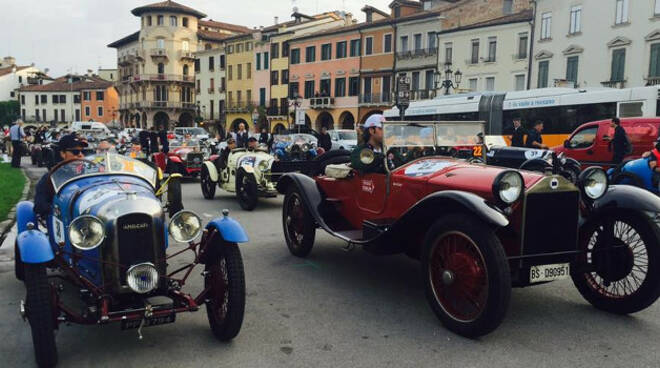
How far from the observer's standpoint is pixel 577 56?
102 feet

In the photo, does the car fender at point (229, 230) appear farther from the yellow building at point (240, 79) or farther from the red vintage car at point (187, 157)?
the yellow building at point (240, 79)

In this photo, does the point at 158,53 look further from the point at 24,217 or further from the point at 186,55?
the point at 24,217

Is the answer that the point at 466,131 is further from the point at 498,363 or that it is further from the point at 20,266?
the point at 20,266

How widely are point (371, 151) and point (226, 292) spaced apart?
2207mm

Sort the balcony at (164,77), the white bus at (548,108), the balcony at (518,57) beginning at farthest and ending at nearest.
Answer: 1. the balcony at (164,77)
2. the balcony at (518,57)
3. the white bus at (548,108)

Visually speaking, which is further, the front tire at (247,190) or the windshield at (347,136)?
the windshield at (347,136)

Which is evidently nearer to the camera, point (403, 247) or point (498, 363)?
point (498, 363)

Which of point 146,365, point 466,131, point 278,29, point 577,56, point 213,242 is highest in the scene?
point 278,29

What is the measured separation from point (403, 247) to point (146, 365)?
2369mm

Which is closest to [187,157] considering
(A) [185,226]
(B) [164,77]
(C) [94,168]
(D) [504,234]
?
(C) [94,168]

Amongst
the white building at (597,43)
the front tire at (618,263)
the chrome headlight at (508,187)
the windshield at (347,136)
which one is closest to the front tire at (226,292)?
the chrome headlight at (508,187)

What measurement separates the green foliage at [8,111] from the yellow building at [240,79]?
2205 inches

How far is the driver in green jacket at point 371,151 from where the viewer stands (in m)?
5.55

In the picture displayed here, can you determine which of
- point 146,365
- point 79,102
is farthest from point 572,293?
point 79,102
